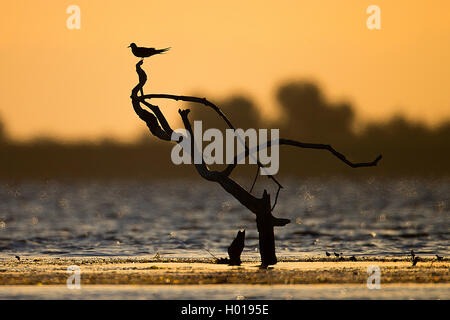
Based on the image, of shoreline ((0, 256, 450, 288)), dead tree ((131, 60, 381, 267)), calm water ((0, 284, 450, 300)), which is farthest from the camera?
dead tree ((131, 60, 381, 267))

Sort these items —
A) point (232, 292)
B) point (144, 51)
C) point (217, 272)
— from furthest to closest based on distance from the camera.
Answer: point (144, 51) → point (217, 272) → point (232, 292)

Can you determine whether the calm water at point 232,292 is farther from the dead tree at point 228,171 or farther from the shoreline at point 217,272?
the dead tree at point 228,171

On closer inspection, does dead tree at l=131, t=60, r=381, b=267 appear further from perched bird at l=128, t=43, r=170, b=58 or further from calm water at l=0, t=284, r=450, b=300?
calm water at l=0, t=284, r=450, b=300

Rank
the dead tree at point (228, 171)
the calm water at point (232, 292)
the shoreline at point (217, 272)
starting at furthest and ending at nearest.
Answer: the dead tree at point (228, 171) < the shoreline at point (217, 272) < the calm water at point (232, 292)

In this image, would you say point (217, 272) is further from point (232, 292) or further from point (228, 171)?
point (232, 292)

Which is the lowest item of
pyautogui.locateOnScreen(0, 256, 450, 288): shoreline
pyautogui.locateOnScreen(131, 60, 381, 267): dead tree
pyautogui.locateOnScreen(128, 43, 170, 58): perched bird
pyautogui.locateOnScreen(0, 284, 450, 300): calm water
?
pyautogui.locateOnScreen(0, 256, 450, 288): shoreline

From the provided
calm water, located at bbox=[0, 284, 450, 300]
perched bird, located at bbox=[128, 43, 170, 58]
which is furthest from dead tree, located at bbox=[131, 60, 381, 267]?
calm water, located at bbox=[0, 284, 450, 300]

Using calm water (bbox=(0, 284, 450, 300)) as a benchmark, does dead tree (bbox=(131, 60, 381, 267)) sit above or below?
above

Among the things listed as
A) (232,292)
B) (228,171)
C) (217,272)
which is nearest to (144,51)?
(228,171)

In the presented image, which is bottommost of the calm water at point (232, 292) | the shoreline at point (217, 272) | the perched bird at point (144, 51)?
the shoreline at point (217, 272)

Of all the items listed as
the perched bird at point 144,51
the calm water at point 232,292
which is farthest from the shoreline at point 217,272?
the perched bird at point 144,51

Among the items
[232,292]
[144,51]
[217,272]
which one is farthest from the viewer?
[144,51]

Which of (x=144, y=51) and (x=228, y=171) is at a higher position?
(x=144, y=51)

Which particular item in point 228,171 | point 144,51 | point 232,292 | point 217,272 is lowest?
point 217,272
